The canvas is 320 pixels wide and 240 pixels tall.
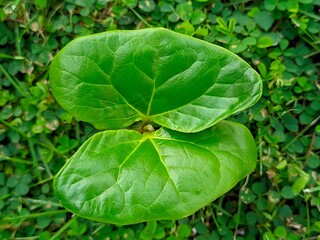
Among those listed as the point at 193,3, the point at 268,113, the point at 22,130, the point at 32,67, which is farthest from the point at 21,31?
the point at 268,113

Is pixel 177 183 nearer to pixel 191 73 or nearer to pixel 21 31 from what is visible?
pixel 191 73

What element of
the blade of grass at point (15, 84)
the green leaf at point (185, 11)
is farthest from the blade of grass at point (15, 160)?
the green leaf at point (185, 11)

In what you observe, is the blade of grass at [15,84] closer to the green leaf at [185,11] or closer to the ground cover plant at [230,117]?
the ground cover plant at [230,117]

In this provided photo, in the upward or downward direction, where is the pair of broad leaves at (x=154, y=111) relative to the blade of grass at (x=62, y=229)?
upward

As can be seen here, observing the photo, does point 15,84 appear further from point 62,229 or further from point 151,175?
point 151,175

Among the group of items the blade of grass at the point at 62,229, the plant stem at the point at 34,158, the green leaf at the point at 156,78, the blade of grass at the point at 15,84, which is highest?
the green leaf at the point at 156,78

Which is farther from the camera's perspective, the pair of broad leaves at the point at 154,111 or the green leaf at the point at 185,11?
the green leaf at the point at 185,11

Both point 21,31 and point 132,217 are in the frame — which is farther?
point 21,31
